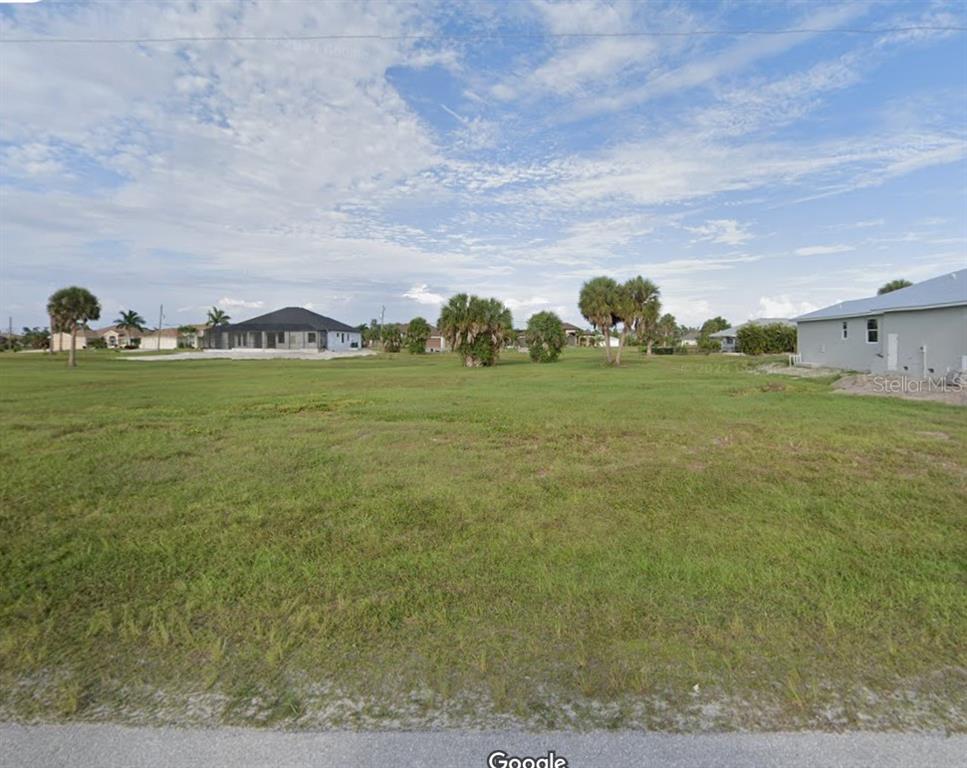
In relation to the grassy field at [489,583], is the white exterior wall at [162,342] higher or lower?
higher

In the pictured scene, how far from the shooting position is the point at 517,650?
3123mm

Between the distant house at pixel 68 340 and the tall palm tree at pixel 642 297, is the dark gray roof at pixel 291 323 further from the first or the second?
the tall palm tree at pixel 642 297

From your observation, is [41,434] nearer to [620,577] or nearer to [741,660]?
[620,577]

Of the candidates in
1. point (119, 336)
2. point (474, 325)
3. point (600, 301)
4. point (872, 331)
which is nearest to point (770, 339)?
point (600, 301)

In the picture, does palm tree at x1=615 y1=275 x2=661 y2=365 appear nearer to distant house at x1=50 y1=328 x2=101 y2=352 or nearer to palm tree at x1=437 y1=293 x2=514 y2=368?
palm tree at x1=437 y1=293 x2=514 y2=368

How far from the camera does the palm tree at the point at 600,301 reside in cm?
3594

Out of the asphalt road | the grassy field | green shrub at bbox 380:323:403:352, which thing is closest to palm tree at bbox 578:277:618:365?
the grassy field

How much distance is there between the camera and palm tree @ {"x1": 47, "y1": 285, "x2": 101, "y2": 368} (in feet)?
112

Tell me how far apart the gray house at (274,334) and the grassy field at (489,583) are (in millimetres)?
62112

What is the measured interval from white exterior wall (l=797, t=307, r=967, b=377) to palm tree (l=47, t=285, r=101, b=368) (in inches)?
1713

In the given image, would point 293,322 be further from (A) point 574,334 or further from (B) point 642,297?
(A) point 574,334

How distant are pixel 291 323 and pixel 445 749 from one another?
72766mm

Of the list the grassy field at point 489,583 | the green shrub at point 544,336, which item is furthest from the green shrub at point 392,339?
the grassy field at point 489,583

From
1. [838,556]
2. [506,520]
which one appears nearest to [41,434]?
[506,520]
